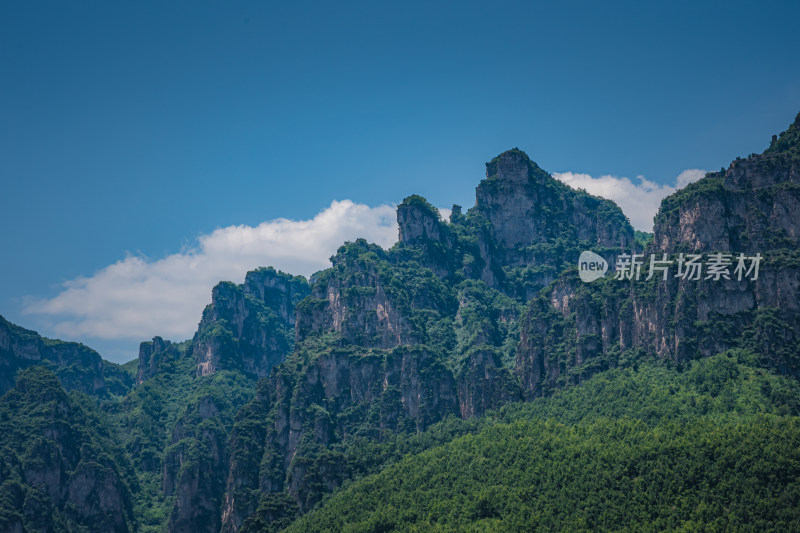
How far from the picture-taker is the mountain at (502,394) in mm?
91938

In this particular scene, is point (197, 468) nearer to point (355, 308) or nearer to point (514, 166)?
point (355, 308)

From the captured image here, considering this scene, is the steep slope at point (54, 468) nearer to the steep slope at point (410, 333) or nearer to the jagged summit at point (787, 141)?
the steep slope at point (410, 333)

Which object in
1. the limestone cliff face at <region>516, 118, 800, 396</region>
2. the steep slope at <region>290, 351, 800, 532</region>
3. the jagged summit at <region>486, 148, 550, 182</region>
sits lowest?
the steep slope at <region>290, 351, 800, 532</region>

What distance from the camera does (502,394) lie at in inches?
5335

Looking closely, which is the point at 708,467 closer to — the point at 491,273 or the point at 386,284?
the point at 386,284

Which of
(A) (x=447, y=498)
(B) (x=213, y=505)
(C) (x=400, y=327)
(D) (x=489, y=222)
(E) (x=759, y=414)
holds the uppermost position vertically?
(D) (x=489, y=222)

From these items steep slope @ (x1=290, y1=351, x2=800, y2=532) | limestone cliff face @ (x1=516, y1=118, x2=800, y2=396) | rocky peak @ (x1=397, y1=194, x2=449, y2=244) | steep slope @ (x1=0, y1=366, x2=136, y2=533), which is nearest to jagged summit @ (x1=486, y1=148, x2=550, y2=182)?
rocky peak @ (x1=397, y1=194, x2=449, y2=244)

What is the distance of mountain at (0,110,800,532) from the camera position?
302 feet

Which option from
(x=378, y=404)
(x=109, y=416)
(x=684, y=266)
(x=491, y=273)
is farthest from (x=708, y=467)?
(x=109, y=416)

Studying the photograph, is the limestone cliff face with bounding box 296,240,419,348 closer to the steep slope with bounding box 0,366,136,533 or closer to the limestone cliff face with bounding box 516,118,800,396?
the limestone cliff face with bounding box 516,118,800,396

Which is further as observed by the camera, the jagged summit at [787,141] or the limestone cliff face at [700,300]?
the jagged summit at [787,141]

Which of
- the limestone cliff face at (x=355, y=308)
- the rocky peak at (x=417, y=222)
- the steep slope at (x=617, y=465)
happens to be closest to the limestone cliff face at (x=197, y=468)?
the limestone cliff face at (x=355, y=308)

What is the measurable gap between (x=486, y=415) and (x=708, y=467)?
2033 inches

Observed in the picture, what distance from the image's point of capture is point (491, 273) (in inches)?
6988
